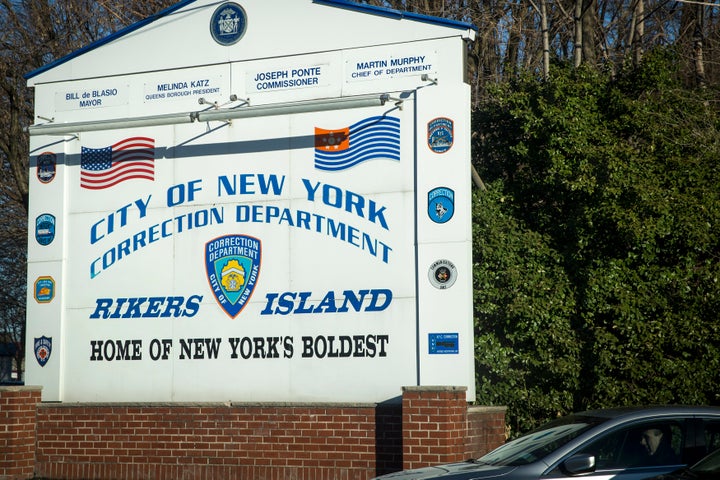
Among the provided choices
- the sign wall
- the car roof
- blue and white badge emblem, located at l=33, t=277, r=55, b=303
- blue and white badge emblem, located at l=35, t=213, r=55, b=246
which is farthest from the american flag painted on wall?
the car roof

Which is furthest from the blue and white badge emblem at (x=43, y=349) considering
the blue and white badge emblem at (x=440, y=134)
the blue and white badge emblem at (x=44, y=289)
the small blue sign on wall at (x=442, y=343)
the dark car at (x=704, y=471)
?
the dark car at (x=704, y=471)

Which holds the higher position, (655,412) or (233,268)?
(233,268)

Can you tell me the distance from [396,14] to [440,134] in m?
1.90

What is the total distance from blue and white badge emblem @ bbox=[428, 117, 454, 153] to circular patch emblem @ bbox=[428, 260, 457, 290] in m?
1.60

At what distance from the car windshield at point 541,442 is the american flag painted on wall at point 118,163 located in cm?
796

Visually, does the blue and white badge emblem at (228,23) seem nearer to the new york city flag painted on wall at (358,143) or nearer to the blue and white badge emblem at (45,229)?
the new york city flag painted on wall at (358,143)

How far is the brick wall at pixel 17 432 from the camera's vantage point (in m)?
14.2

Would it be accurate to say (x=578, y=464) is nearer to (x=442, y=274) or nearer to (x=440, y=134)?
(x=442, y=274)

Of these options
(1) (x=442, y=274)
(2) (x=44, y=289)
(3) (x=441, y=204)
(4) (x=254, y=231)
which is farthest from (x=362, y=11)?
(2) (x=44, y=289)

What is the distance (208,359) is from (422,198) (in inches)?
154

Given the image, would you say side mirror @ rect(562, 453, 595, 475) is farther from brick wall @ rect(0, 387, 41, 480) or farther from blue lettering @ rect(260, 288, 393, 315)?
brick wall @ rect(0, 387, 41, 480)

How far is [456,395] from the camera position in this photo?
1250cm

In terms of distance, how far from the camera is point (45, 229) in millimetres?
15266

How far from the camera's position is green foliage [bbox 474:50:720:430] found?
48.1ft
